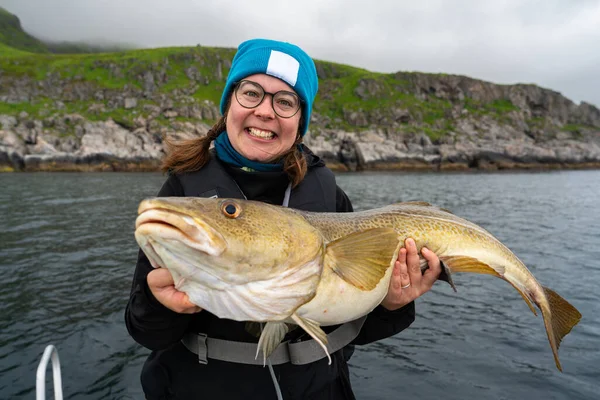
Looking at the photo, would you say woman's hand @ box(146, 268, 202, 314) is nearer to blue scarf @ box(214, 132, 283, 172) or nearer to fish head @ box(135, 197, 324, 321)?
fish head @ box(135, 197, 324, 321)

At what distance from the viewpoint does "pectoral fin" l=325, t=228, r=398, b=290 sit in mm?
2373

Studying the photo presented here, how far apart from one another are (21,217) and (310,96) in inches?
757

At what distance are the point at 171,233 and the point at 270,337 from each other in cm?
93

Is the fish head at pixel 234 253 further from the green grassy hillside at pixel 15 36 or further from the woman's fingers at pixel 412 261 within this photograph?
the green grassy hillside at pixel 15 36

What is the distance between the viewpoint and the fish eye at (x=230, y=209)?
6.94 feet

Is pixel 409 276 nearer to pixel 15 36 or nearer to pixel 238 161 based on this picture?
pixel 238 161

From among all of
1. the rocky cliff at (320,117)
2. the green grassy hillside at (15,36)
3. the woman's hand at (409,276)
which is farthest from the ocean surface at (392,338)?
the green grassy hillside at (15,36)

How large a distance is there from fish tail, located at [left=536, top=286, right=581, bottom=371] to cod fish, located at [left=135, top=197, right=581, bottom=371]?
1.30m

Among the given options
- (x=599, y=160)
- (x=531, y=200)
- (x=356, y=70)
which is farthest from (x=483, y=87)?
(x=531, y=200)

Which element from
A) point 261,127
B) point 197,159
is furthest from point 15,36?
point 261,127

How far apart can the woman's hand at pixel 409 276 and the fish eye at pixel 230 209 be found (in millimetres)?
1289

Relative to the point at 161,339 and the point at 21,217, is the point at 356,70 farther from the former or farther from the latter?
the point at 161,339

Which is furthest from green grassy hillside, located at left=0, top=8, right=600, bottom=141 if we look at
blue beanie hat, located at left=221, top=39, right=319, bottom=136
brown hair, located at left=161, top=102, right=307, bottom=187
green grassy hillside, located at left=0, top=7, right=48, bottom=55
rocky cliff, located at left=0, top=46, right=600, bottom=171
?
green grassy hillside, located at left=0, top=7, right=48, bottom=55

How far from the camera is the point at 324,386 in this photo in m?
2.78
